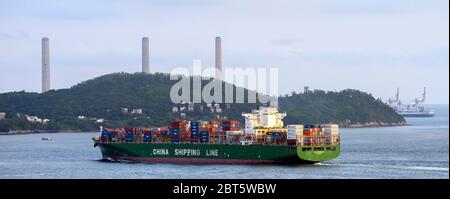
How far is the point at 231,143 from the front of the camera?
5853 cm

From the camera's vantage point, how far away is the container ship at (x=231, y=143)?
182 ft

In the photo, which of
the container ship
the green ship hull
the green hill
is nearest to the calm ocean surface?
the green ship hull

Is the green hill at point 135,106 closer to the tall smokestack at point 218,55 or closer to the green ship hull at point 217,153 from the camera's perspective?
the tall smokestack at point 218,55

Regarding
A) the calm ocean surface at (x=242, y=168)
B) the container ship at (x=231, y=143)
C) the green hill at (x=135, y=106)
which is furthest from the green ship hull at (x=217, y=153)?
the green hill at (x=135, y=106)

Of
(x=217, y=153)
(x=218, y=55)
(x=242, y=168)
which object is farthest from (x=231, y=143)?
(x=218, y=55)

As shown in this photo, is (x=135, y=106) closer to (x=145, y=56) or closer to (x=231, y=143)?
(x=145, y=56)

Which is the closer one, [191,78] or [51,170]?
[51,170]

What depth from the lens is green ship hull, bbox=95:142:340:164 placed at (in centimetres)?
5531

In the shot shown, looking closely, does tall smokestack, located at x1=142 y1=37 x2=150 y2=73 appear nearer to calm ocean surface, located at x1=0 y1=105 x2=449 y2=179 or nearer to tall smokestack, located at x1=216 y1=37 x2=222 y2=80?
tall smokestack, located at x1=216 y1=37 x2=222 y2=80

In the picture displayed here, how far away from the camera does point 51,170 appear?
180 feet
